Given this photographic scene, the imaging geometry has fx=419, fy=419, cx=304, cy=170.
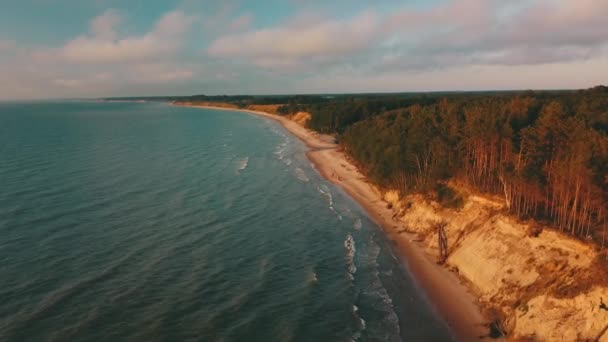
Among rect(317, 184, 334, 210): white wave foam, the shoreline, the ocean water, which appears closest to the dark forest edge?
the shoreline

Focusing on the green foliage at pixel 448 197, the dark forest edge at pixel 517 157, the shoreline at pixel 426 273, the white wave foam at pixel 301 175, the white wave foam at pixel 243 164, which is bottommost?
the shoreline at pixel 426 273

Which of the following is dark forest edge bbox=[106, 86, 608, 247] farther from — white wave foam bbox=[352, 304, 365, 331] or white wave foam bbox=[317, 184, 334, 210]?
white wave foam bbox=[352, 304, 365, 331]

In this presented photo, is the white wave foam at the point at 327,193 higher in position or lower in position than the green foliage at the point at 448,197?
lower

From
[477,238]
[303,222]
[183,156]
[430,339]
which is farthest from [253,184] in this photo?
[430,339]

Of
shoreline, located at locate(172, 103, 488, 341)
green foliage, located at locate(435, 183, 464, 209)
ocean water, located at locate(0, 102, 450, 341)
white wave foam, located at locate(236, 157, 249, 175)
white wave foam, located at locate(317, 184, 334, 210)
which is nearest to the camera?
ocean water, located at locate(0, 102, 450, 341)

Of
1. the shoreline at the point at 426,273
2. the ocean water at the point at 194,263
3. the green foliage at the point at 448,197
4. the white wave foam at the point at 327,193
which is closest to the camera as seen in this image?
the ocean water at the point at 194,263

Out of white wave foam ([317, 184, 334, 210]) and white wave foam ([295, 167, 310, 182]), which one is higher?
white wave foam ([295, 167, 310, 182])

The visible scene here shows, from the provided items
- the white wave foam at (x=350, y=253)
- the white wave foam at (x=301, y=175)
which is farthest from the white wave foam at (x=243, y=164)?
the white wave foam at (x=350, y=253)

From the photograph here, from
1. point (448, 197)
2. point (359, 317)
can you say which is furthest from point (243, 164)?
point (359, 317)

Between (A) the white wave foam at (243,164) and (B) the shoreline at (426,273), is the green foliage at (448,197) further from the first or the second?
(A) the white wave foam at (243,164)

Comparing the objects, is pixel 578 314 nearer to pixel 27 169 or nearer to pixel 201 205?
pixel 201 205
